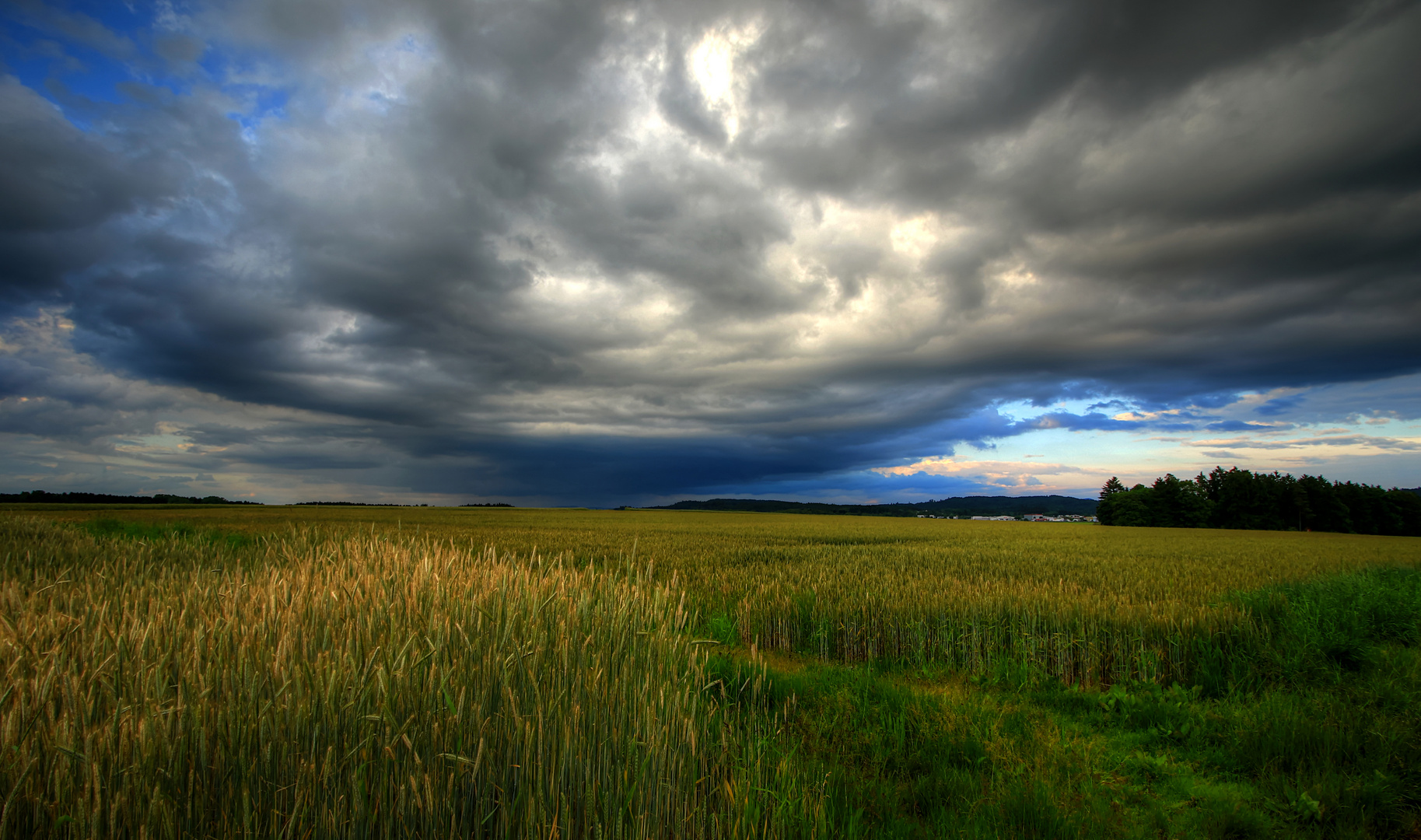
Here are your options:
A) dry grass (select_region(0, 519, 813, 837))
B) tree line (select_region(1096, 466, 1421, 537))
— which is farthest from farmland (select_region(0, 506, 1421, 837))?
tree line (select_region(1096, 466, 1421, 537))

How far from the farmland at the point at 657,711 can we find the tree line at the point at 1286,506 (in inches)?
3752

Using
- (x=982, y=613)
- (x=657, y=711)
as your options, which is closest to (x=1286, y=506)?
(x=982, y=613)

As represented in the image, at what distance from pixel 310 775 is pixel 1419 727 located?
28.0 feet

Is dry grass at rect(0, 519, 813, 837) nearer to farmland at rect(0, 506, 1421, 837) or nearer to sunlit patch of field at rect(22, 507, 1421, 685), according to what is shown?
farmland at rect(0, 506, 1421, 837)

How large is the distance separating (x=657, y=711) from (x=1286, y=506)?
112 meters

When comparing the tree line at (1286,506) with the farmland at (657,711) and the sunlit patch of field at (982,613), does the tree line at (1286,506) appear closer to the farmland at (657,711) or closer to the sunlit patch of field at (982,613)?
the sunlit patch of field at (982,613)

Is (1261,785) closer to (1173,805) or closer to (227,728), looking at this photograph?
(1173,805)

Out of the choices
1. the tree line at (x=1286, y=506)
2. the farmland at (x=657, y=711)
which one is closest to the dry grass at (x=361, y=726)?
the farmland at (x=657, y=711)

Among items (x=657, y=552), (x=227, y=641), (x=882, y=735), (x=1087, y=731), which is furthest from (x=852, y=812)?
(x=657, y=552)

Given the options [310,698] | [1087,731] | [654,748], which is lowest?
[1087,731]

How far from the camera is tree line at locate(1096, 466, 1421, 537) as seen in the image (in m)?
76.3

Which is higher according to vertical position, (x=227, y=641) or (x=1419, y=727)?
(x=227, y=641)

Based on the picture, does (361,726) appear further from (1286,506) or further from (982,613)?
(1286,506)

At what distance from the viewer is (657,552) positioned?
1794cm
